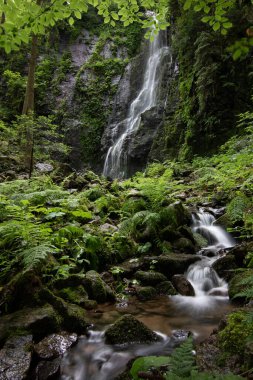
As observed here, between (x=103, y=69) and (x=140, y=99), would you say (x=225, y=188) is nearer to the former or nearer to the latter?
(x=140, y=99)

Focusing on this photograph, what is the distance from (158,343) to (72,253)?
2183 mm

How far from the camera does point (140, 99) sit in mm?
20172

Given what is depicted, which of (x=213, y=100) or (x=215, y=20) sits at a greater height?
(x=213, y=100)

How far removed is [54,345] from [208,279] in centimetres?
290

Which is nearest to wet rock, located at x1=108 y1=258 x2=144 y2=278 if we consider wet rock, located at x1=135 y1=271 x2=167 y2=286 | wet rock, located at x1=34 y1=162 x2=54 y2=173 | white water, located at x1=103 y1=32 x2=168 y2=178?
wet rock, located at x1=135 y1=271 x2=167 y2=286

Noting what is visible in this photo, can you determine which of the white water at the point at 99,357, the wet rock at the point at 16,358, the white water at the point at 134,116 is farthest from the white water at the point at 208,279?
the white water at the point at 134,116

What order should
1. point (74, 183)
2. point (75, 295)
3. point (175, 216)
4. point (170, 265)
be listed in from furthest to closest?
point (74, 183), point (175, 216), point (170, 265), point (75, 295)

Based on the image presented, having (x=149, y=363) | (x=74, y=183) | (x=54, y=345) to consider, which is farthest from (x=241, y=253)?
(x=74, y=183)

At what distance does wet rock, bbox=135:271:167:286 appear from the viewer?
504cm

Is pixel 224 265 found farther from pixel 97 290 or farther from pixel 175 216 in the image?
pixel 97 290

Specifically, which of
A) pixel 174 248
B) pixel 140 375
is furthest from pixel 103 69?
pixel 140 375

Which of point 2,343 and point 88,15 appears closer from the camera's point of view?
point 2,343

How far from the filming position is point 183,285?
490 cm

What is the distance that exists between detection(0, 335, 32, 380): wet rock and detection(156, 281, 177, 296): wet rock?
2.38m
